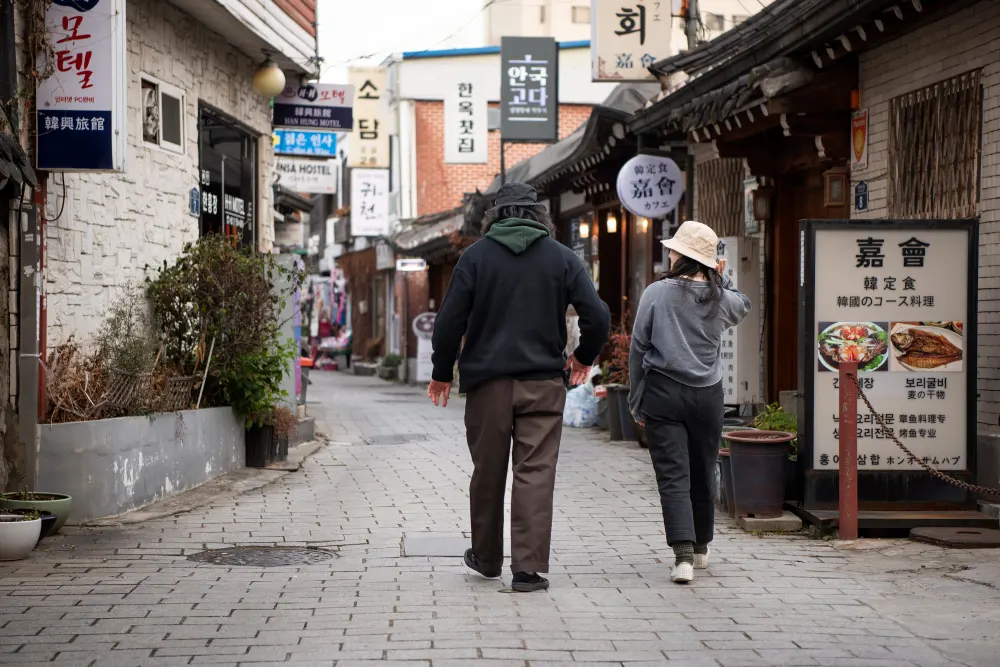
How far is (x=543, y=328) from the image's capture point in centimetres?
632

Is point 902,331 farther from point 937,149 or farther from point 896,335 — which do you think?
point 937,149

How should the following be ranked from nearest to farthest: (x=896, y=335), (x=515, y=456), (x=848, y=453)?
(x=515, y=456), (x=848, y=453), (x=896, y=335)

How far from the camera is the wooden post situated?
7.51m

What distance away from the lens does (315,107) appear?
14.6 m

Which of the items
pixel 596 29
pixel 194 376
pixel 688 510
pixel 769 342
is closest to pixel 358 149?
pixel 596 29

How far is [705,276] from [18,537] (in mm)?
4097

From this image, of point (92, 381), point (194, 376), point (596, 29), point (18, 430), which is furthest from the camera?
point (596, 29)

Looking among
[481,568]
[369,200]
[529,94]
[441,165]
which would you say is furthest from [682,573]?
[441,165]

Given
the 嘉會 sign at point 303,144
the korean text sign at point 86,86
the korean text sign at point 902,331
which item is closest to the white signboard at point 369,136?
the 嘉會 sign at point 303,144

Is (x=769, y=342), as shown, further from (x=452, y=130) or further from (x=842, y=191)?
(x=452, y=130)

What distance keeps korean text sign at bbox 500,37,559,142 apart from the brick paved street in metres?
13.1

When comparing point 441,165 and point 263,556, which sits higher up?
point 441,165

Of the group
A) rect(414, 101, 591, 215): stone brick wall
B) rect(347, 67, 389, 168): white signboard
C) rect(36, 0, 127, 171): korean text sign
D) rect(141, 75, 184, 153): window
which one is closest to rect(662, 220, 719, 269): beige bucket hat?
rect(36, 0, 127, 171): korean text sign

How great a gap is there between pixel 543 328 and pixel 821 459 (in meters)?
2.68
